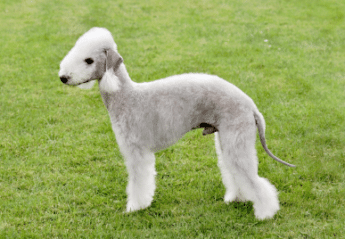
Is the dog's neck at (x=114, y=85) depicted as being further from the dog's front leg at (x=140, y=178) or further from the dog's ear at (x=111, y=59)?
the dog's front leg at (x=140, y=178)

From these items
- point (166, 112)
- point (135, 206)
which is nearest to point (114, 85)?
point (166, 112)

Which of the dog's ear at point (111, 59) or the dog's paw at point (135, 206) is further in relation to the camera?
the dog's paw at point (135, 206)

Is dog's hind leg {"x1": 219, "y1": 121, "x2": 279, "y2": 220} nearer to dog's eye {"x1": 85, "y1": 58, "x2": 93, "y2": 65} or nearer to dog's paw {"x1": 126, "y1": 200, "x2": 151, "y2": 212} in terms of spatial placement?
dog's paw {"x1": 126, "y1": 200, "x2": 151, "y2": 212}

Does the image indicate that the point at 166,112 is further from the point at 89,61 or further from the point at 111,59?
the point at 89,61

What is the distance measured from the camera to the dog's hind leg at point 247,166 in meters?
3.59

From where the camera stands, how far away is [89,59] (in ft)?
11.6

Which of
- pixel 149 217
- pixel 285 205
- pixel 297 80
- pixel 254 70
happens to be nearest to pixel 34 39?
pixel 254 70

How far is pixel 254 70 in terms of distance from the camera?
7.79m

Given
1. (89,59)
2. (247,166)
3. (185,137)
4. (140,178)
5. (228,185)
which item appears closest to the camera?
(89,59)

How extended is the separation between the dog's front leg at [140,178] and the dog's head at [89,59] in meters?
0.91

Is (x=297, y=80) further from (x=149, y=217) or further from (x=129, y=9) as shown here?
(x=129, y=9)

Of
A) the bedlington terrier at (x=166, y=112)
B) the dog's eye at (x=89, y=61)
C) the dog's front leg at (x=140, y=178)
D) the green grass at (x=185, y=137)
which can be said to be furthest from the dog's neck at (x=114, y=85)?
the green grass at (x=185, y=137)

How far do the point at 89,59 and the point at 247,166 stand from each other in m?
1.85

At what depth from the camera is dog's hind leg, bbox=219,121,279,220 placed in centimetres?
359
